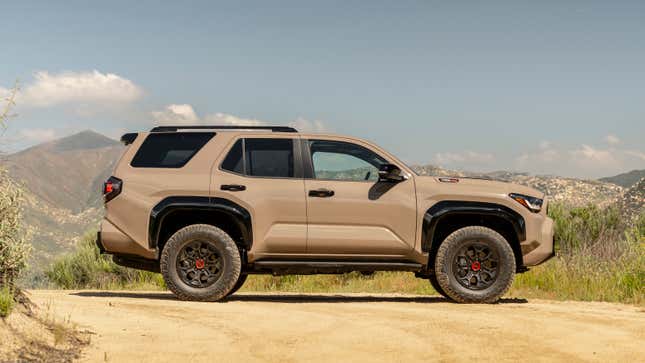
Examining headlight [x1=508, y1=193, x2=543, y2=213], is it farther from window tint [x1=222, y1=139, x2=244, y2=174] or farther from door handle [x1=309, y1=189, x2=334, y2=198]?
window tint [x1=222, y1=139, x2=244, y2=174]

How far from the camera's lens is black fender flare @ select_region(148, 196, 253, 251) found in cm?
1014

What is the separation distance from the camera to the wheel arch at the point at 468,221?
404 inches

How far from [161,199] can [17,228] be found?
9.57ft

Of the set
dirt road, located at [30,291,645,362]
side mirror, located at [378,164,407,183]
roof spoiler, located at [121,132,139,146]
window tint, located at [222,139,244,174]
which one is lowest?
dirt road, located at [30,291,645,362]

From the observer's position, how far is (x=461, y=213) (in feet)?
34.1

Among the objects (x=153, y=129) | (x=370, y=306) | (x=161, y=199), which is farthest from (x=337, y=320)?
(x=153, y=129)

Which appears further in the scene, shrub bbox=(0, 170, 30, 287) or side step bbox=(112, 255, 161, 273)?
side step bbox=(112, 255, 161, 273)

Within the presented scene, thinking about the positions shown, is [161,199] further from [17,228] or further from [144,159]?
[17,228]

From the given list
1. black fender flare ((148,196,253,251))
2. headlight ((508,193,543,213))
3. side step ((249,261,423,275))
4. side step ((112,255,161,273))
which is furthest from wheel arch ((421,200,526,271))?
side step ((112,255,161,273))

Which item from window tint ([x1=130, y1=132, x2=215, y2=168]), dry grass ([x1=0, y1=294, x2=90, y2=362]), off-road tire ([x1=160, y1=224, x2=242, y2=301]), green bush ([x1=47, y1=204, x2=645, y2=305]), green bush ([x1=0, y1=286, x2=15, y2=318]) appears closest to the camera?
dry grass ([x1=0, y1=294, x2=90, y2=362])

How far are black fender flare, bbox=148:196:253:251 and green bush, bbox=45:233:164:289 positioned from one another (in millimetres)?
9236

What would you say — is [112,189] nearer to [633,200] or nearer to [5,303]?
[5,303]

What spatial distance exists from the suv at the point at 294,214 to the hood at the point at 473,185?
20 mm

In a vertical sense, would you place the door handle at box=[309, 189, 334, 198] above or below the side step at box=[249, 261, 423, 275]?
above
